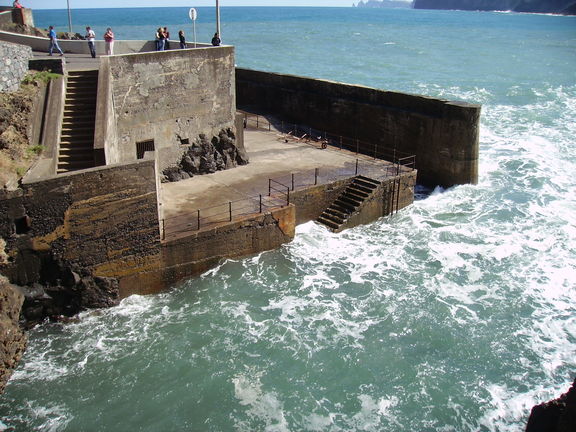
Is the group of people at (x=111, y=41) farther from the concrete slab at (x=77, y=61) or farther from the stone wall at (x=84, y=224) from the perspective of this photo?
the stone wall at (x=84, y=224)

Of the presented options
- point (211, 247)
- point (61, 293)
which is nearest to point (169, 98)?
point (211, 247)

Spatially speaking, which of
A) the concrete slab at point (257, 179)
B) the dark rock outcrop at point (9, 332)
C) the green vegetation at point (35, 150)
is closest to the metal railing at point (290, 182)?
the concrete slab at point (257, 179)

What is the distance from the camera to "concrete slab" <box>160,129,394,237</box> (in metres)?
15.6

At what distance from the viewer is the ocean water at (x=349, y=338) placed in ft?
34.5

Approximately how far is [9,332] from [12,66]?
7141mm

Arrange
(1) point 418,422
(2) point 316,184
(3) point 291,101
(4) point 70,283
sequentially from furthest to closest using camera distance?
(3) point 291,101 → (2) point 316,184 → (4) point 70,283 → (1) point 418,422

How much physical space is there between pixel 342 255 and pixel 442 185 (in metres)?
6.89

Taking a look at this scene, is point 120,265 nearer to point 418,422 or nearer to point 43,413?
point 43,413

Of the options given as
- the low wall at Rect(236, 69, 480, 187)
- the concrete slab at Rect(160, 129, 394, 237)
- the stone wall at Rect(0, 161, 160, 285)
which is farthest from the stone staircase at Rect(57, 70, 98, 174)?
the low wall at Rect(236, 69, 480, 187)

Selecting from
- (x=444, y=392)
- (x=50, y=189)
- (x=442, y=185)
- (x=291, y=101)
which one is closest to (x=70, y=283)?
(x=50, y=189)

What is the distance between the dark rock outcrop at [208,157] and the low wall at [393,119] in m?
5.93

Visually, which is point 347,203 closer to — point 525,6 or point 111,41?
point 111,41

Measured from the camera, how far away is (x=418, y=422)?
10.3m

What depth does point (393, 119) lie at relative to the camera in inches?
881
